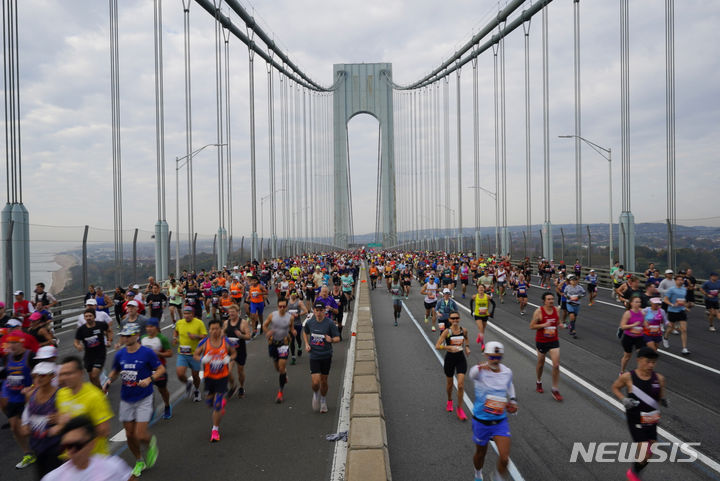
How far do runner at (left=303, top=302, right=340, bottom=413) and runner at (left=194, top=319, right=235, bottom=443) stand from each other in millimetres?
1266

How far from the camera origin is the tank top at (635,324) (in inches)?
327

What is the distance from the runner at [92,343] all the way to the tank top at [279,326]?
258 centimetres

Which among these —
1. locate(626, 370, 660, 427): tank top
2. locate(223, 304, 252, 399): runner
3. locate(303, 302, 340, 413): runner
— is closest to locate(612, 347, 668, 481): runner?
locate(626, 370, 660, 427): tank top

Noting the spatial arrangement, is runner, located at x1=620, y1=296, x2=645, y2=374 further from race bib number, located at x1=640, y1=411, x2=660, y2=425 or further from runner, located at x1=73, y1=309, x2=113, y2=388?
runner, located at x1=73, y1=309, x2=113, y2=388

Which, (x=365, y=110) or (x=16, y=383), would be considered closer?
(x=16, y=383)

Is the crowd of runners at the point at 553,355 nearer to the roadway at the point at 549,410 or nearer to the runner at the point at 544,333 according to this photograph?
the runner at the point at 544,333

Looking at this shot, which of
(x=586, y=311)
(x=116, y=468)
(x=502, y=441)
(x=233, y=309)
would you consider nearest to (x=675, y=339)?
(x=586, y=311)

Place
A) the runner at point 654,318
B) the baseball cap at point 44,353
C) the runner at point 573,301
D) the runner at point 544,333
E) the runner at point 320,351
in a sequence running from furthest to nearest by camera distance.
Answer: the runner at point 573,301, the runner at point 654,318, the runner at point 544,333, the runner at point 320,351, the baseball cap at point 44,353

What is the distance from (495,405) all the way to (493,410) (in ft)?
0.17

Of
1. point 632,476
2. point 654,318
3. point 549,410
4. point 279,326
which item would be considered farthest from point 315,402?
point 654,318

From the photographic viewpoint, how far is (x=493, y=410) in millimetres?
4910

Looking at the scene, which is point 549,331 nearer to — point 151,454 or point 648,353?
point 648,353

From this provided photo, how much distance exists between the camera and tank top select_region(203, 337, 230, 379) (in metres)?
6.34

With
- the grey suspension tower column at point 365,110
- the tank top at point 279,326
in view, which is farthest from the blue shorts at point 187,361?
the grey suspension tower column at point 365,110
